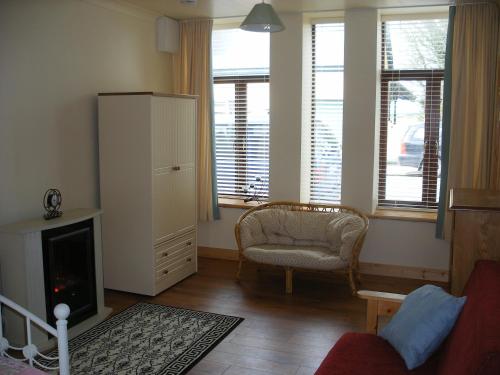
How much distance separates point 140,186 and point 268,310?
5.02ft

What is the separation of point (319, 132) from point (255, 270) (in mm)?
1617

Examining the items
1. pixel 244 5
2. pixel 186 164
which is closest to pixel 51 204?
pixel 186 164

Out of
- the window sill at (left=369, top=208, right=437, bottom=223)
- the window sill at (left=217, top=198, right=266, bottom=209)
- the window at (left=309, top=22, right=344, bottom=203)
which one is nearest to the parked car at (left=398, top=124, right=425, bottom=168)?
the window sill at (left=369, top=208, right=437, bottom=223)

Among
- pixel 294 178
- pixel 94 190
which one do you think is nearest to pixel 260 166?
pixel 294 178

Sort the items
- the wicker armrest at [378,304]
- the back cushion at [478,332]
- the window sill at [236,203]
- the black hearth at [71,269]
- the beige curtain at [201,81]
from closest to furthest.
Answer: the back cushion at [478,332] < the wicker armrest at [378,304] < the black hearth at [71,269] < the beige curtain at [201,81] < the window sill at [236,203]

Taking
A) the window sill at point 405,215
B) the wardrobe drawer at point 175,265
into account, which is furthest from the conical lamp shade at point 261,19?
the window sill at point 405,215

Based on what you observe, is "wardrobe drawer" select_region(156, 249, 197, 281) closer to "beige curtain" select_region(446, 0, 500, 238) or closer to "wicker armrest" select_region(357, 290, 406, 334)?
"wicker armrest" select_region(357, 290, 406, 334)

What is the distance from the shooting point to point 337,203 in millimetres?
5762

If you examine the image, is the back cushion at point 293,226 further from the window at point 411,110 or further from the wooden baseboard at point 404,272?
the window at point 411,110

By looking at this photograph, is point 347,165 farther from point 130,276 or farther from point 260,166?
point 130,276

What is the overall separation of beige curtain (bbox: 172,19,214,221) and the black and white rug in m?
1.67

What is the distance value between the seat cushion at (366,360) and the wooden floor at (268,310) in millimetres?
771

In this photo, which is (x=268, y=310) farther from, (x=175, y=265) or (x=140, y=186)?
(x=140, y=186)

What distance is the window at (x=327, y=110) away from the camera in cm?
561
